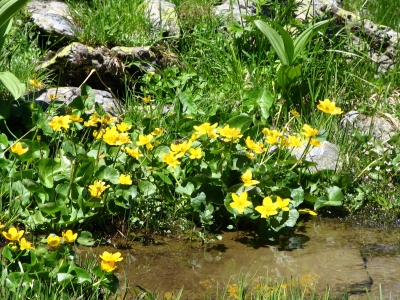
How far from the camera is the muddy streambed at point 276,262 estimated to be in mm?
3010

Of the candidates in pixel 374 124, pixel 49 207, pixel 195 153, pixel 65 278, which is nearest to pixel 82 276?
pixel 65 278

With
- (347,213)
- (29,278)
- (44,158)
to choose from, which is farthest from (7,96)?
(347,213)

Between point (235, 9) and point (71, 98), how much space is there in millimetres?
1846

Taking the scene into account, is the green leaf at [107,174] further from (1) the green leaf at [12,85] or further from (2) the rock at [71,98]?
(2) the rock at [71,98]

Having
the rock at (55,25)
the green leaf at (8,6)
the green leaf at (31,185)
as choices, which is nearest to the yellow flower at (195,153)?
the green leaf at (31,185)

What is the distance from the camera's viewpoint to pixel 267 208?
327 cm

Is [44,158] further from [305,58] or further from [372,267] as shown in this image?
[305,58]

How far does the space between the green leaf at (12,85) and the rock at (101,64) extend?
0.94 m

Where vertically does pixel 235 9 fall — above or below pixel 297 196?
above

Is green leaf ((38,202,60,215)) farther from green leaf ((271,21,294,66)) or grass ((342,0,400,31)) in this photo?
grass ((342,0,400,31))

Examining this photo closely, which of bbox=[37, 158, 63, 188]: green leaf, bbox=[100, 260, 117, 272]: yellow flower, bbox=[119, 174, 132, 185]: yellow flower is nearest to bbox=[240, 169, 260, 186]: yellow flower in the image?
bbox=[119, 174, 132, 185]: yellow flower

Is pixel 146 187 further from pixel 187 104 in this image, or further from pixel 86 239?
pixel 187 104

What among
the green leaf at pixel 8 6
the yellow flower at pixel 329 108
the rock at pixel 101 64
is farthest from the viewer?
the rock at pixel 101 64

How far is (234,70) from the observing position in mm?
4789
